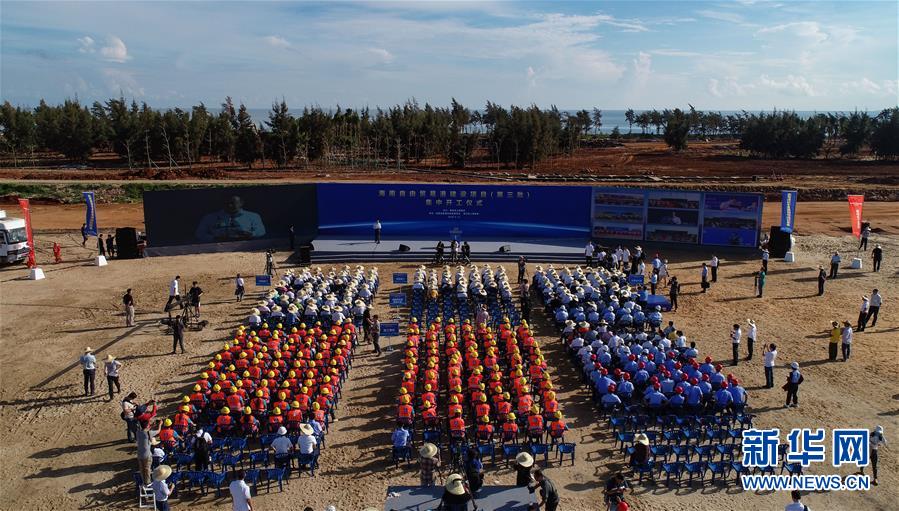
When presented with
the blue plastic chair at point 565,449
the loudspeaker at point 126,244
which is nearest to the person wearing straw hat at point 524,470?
the blue plastic chair at point 565,449

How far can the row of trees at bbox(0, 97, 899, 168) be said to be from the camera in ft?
214

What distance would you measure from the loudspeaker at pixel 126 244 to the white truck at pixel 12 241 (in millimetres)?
3944

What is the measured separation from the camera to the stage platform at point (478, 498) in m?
9.93

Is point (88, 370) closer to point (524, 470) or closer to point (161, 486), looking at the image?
point (161, 486)

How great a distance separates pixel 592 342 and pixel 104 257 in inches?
906

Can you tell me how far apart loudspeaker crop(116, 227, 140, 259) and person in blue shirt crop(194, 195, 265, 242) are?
2.74 metres

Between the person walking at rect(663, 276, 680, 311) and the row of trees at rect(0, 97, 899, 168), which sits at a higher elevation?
the row of trees at rect(0, 97, 899, 168)

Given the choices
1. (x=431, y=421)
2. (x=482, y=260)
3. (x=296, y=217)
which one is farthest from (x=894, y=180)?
(x=431, y=421)

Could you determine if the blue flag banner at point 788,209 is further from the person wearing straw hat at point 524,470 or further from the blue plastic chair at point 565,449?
the person wearing straw hat at point 524,470

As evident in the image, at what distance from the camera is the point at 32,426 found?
1445 cm

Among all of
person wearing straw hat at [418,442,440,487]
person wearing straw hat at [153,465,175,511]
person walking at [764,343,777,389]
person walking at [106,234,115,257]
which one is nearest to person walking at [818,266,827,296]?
person walking at [764,343,777,389]

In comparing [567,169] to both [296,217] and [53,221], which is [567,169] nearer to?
[296,217]

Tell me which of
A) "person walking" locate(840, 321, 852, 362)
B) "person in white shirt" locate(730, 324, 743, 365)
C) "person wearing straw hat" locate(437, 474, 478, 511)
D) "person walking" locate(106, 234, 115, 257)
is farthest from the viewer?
"person walking" locate(106, 234, 115, 257)

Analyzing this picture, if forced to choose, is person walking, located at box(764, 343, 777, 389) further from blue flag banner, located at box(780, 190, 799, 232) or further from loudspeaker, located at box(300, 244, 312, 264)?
loudspeaker, located at box(300, 244, 312, 264)
